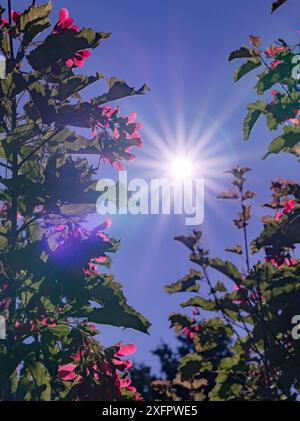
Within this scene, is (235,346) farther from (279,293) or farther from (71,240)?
(71,240)

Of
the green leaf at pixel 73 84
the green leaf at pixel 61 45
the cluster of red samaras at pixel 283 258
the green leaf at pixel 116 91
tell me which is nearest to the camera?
the green leaf at pixel 61 45

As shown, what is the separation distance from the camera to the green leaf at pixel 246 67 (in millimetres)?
4449

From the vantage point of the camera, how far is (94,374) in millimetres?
3859

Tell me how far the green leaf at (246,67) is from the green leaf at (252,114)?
0.24 m

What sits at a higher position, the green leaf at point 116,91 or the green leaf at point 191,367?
the green leaf at point 116,91

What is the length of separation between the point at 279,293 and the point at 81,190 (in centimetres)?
191

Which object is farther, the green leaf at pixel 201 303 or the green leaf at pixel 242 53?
the green leaf at pixel 201 303

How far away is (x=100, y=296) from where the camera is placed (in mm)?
3934

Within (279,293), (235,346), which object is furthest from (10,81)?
(235,346)

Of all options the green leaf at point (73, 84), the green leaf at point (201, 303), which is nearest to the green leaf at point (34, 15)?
the green leaf at point (73, 84)

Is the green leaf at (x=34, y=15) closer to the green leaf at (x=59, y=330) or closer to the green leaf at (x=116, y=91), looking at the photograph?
the green leaf at (x=116, y=91)

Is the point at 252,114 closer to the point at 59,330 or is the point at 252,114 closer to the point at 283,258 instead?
the point at 283,258

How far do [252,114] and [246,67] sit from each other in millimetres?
361
